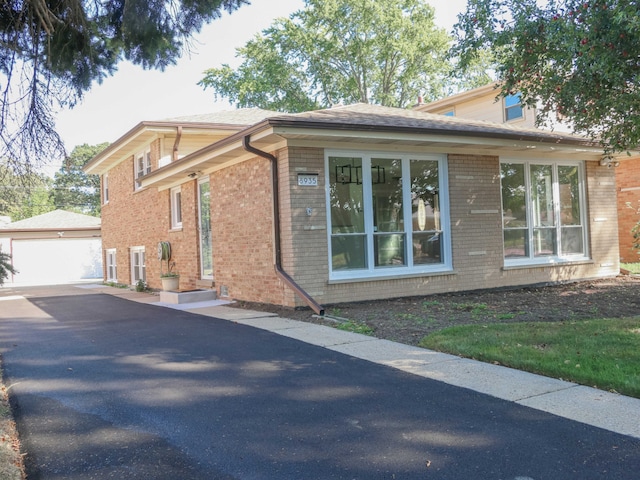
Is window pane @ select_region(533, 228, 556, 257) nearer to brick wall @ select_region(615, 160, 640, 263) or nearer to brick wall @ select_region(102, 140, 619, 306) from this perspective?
brick wall @ select_region(102, 140, 619, 306)

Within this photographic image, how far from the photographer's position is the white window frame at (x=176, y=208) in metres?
15.9

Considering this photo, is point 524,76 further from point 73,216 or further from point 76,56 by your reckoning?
point 73,216

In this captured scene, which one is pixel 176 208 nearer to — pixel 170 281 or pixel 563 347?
pixel 170 281

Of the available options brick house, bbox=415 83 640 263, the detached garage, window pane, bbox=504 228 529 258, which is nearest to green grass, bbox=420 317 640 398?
window pane, bbox=504 228 529 258

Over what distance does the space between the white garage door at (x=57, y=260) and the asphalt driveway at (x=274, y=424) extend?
25655 millimetres

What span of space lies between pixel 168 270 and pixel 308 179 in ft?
25.7

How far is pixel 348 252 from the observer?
1078cm

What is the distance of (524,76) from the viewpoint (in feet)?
31.2

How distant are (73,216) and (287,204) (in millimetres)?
27342

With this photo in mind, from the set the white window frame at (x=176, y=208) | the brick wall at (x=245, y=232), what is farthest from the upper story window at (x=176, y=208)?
the brick wall at (x=245, y=232)

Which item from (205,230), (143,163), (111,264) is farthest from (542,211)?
(111,264)

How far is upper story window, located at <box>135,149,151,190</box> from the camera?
17797mm

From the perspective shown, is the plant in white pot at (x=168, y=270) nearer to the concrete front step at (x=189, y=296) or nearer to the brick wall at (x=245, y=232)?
the concrete front step at (x=189, y=296)

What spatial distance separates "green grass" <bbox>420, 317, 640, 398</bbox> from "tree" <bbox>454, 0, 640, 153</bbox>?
344 cm
